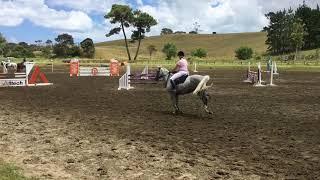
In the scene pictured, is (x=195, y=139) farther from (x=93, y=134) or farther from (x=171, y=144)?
(x=93, y=134)

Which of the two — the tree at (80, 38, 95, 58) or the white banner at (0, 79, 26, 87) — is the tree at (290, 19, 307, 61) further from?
the white banner at (0, 79, 26, 87)

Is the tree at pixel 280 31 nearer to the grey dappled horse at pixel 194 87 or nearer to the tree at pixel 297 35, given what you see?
the tree at pixel 297 35

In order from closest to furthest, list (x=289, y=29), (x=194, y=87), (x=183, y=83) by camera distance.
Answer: (x=194, y=87)
(x=183, y=83)
(x=289, y=29)

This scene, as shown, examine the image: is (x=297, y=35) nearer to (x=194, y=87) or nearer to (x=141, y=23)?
(x=141, y=23)

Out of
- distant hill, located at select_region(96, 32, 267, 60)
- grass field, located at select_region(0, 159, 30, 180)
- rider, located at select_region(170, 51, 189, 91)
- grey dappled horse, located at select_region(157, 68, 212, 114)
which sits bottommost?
grass field, located at select_region(0, 159, 30, 180)

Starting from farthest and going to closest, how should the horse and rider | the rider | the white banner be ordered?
the white banner → the rider → the horse and rider

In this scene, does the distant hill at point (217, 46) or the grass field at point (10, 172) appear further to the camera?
the distant hill at point (217, 46)

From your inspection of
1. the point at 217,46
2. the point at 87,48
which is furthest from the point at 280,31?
the point at 87,48

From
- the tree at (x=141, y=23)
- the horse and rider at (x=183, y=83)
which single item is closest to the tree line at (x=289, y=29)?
the tree at (x=141, y=23)

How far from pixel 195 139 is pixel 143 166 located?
2963 mm

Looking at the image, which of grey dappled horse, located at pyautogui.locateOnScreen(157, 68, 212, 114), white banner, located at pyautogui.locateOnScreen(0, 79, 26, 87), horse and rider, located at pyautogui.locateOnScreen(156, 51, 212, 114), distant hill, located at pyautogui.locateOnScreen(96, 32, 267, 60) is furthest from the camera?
distant hill, located at pyautogui.locateOnScreen(96, 32, 267, 60)

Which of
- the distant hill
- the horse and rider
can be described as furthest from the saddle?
the distant hill

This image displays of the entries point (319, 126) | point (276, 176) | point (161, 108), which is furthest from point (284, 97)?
point (276, 176)

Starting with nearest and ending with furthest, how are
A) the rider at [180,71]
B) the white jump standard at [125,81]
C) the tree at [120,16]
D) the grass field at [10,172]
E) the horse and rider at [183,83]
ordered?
the grass field at [10,172] < the horse and rider at [183,83] < the rider at [180,71] < the white jump standard at [125,81] < the tree at [120,16]
